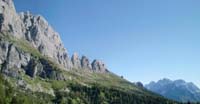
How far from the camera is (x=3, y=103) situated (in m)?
197
